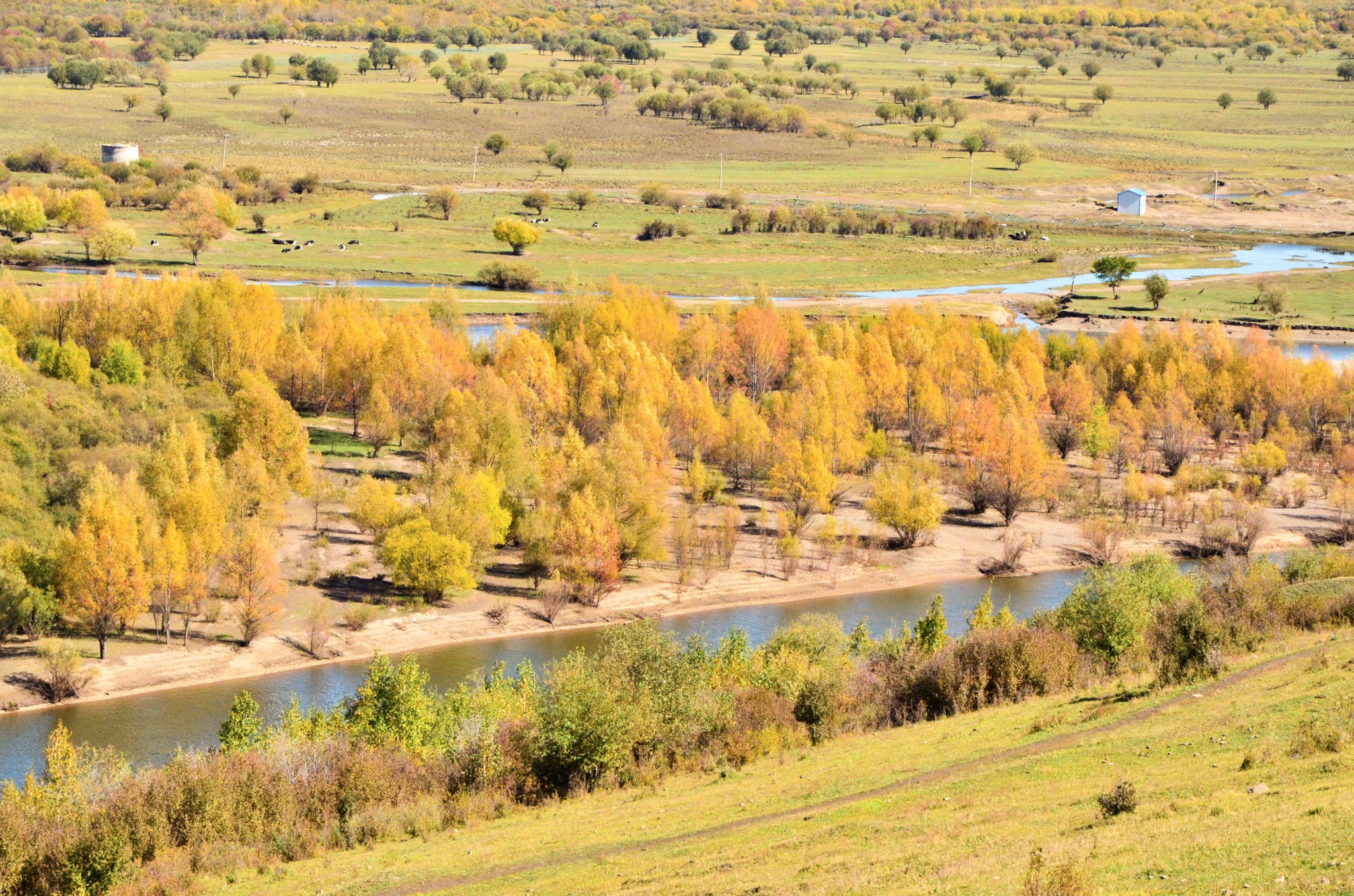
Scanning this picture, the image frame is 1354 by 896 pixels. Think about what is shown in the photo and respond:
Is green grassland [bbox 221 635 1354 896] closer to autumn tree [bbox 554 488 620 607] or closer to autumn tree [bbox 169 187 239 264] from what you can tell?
autumn tree [bbox 554 488 620 607]

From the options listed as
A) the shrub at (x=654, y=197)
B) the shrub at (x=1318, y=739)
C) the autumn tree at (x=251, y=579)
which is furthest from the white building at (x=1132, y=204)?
the shrub at (x=1318, y=739)

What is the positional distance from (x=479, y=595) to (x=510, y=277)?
55.5 m

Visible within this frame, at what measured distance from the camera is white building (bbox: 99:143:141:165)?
139500 mm

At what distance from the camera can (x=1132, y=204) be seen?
145750 mm

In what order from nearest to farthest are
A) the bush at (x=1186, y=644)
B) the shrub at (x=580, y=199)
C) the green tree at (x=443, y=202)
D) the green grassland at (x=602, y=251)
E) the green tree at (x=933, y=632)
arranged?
the bush at (x=1186, y=644), the green tree at (x=933, y=632), the green grassland at (x=602, y=251), the green tree at (x=443, y=202), the shrub at (x=580, y=199)

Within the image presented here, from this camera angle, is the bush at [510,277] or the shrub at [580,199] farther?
the shrub at [580,199]

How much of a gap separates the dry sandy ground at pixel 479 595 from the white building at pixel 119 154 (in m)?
86.8

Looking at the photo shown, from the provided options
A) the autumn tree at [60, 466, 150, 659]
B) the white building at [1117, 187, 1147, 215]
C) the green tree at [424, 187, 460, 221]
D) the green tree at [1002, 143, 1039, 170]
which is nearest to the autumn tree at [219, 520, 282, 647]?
the autumn tree at [60, 466, 150, 659]

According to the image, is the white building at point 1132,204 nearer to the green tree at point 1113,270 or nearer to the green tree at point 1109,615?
the green tree at point 1113,270

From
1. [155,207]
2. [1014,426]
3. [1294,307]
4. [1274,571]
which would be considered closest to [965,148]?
[1294,307]

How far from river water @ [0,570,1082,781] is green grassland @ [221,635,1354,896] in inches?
529

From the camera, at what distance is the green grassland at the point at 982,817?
2030 cm

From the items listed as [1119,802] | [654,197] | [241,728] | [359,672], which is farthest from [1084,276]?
[1119,802]

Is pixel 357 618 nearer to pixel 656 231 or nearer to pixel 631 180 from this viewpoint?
pixel 656 231
